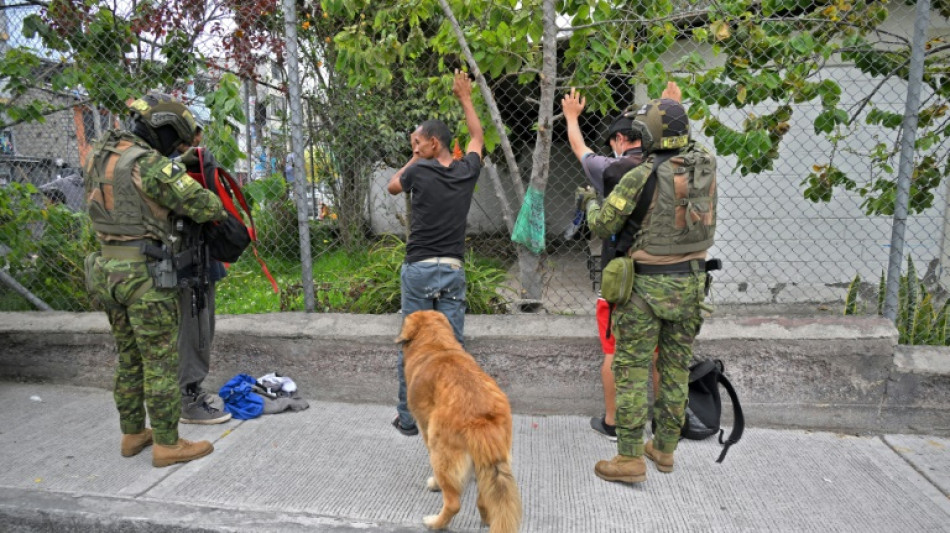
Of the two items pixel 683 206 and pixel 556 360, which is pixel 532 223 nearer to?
pixel 556 360

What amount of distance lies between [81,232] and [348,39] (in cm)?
303

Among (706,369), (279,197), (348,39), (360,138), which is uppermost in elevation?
(348,39)

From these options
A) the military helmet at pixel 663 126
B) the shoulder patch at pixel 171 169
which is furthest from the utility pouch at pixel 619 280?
the shoulder patch at pixel 171 169

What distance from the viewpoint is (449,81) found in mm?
4598

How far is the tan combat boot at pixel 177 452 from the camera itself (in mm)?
3531

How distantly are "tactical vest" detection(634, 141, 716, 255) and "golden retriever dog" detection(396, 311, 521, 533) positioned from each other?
1.20 meters

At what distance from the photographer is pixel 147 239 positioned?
3381 millimetres

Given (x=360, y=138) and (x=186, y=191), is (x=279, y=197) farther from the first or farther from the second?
(x=186, y=191)

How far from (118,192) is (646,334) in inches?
116

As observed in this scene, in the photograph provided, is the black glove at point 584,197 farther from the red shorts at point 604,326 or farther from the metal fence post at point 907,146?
the metal fence post at point 907,146

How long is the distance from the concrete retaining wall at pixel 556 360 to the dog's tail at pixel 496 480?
5.58ft

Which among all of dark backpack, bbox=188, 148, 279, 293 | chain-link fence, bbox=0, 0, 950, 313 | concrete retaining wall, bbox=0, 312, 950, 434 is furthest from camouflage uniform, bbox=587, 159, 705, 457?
dark backpack, bbox=188, 148, 279, 293

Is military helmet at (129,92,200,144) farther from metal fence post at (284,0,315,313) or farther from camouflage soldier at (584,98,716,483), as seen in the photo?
camouflage soldier at (584,98,716,483)

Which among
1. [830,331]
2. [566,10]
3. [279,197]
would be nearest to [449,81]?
[566,10]
